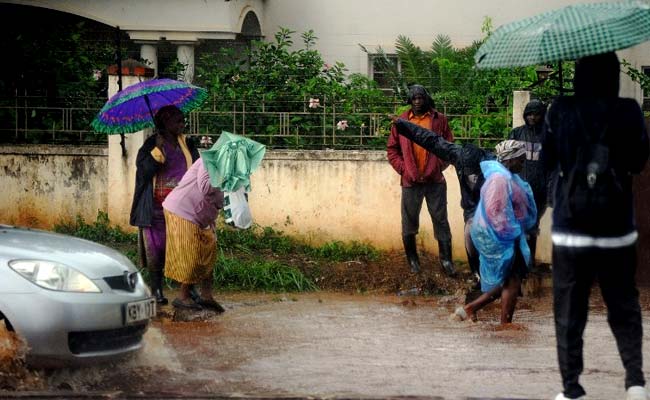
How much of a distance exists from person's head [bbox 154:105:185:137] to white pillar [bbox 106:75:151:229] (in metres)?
3.01

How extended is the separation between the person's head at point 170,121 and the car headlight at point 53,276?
3.37m

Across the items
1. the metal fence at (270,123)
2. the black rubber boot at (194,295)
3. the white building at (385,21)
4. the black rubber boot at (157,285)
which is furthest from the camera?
the white building at (385,21)

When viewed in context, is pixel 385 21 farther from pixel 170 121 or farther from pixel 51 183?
pixel 170 121

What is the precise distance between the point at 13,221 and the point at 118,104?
12.4ft

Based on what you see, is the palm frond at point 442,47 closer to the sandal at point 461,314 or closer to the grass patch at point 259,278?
the grass patch at point 259,278

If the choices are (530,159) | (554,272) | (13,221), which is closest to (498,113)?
(530,159)

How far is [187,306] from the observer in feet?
33.8

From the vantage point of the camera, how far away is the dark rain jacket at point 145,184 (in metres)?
10.7

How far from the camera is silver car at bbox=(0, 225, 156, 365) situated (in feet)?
23.5

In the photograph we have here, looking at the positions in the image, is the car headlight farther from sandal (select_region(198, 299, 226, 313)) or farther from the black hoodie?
sandal (select_region(198, 299, 226, 313))

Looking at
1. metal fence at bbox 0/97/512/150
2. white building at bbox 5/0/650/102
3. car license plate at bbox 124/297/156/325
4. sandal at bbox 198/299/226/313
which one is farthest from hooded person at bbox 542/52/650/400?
white building at bbox 5/0/650/102

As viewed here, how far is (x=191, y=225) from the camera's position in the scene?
33.0 feet

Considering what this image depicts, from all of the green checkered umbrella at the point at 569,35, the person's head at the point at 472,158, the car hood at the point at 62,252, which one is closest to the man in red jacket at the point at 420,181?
the person's head at the point at 472,158

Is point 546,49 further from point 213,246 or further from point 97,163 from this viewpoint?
point 97,163
